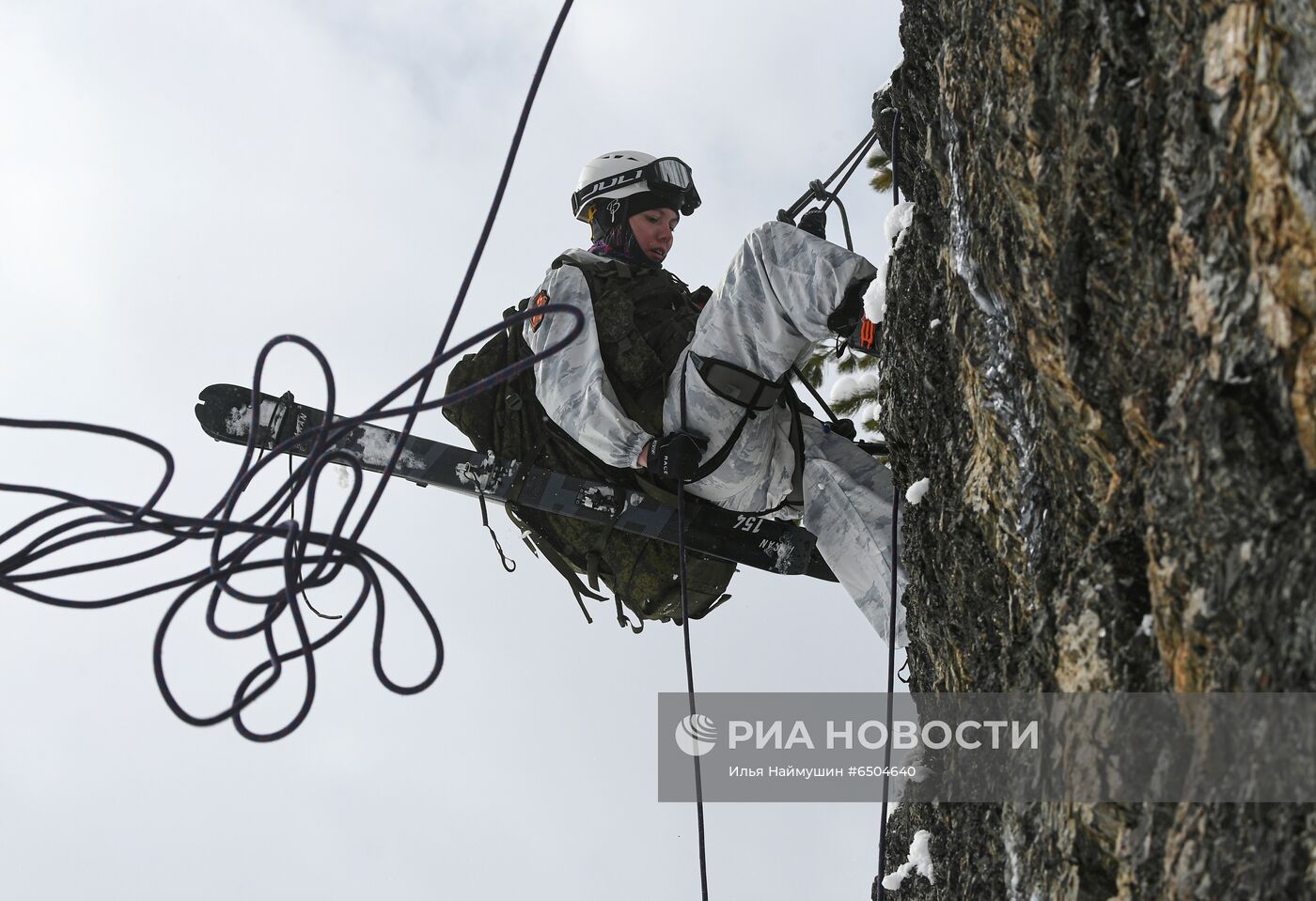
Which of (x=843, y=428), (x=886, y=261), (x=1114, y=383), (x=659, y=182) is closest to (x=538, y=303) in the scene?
(x=659, y=182)

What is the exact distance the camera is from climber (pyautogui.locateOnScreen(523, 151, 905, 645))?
174 inches

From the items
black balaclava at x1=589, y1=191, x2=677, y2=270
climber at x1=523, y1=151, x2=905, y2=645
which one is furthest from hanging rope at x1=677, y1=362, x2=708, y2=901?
black balaclava at x1=589, y1=191, x2=677, y2=270

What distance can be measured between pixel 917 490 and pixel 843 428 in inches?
42.4

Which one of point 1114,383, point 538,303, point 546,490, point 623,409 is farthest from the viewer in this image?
point 546,490

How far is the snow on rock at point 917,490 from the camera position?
395cm

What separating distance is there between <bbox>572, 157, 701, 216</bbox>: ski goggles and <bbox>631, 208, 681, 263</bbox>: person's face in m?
0.10

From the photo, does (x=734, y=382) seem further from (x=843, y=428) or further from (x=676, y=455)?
(x=843, y=428)

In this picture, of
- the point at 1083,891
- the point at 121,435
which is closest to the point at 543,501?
the point at 121,435

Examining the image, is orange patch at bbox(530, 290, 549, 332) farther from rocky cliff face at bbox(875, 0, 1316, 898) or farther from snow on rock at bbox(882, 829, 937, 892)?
snow on rock at bbox(882, 829, 937, 892)

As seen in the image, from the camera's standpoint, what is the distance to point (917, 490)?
156 inches

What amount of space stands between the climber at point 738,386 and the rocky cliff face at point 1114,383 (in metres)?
0.53

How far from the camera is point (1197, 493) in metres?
2.28

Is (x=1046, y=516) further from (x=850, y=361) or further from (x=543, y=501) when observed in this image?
(x=850, y=361)

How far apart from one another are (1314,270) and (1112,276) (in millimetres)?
699
